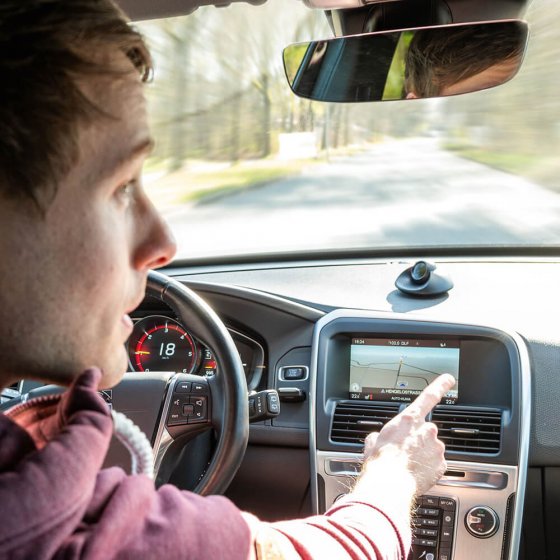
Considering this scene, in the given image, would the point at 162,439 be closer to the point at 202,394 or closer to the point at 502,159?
the point at 202,394

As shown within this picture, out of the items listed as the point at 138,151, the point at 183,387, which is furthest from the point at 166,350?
the point at 138,151

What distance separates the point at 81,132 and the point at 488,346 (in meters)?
2.12

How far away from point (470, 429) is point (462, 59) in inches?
47.6

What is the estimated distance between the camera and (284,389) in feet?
10.0

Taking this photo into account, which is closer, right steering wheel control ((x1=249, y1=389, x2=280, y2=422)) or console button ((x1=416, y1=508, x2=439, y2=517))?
right steering wheel control ((x1=249, y1=389, x2=280, y2=422))

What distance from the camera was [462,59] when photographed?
2283mm

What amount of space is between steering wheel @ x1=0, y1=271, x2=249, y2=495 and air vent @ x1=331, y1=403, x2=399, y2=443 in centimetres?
65

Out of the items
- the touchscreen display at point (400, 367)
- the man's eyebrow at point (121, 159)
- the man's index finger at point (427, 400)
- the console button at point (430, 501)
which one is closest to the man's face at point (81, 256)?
the man's eyebrow at point (121, 159)

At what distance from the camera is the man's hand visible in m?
1.88

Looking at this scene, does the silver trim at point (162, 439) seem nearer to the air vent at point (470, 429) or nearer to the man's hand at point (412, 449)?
the man's hand at point (412, 449)

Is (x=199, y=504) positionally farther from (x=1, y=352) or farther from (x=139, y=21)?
(x=139, y=21)

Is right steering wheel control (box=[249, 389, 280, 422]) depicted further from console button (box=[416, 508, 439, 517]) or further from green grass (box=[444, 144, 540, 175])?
green grass (box=[444, 144, 540, 175])

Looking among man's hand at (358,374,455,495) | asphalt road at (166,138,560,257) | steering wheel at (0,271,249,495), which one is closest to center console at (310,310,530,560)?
steering wheel at (0,271,249,495)

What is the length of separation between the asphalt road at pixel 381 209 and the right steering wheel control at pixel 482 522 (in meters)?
1.47
